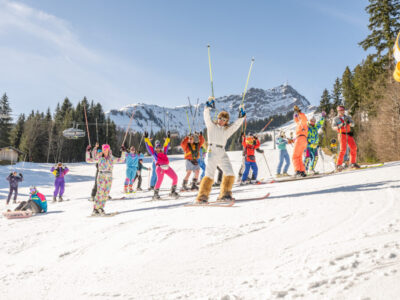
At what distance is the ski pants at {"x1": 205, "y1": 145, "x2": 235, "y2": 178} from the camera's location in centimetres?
510

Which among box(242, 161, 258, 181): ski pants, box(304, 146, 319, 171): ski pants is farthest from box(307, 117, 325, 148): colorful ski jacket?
box(242, 161, 258, 181): ski pants

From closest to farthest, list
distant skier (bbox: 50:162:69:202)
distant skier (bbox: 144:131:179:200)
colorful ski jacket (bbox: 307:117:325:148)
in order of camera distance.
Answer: distant skier (bbox: 144:131:179:200) → colorful ski jacket (bbox: 307:117:325:148) → distant skier (bbox: 50:162:69:202)

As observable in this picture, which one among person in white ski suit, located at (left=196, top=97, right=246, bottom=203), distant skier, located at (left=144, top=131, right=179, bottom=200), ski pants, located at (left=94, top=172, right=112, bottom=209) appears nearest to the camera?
person in white ski suit, located at (left=196, top=97, right=246, bottom=203)

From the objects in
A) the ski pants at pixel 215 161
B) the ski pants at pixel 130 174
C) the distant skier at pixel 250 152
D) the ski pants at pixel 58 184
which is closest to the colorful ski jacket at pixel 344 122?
the distant skier at pixel 250 152

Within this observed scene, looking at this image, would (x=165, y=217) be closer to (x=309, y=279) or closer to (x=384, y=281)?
(x=309, y=279)

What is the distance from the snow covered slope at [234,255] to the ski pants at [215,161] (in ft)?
3.15

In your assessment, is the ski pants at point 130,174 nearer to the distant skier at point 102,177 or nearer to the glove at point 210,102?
the distant skier at point 102,177

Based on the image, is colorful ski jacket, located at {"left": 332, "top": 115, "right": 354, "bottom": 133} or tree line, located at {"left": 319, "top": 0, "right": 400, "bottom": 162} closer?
colorful ski jacket, located at {"left": 332, "top": 115, "right": 354, "bottom": 133}

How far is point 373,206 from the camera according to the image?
326 cm

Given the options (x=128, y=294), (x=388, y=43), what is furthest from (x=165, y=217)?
(x=388, y=43)

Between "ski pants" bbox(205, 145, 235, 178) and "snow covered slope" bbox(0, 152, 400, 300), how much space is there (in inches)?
37.9

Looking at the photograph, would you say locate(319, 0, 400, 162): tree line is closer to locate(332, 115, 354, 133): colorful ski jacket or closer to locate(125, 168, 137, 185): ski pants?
locate(332, 115, 354, 133): colorful ski jacket

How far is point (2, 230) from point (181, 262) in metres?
5.17

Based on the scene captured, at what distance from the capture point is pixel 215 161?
16.8ft
